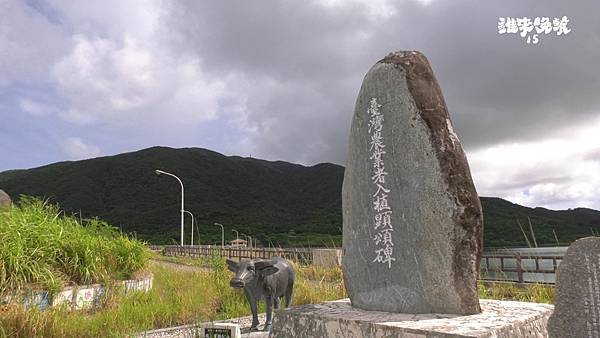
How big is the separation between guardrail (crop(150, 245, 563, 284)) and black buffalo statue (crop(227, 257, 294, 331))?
9.01ft

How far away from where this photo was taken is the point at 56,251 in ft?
27.3

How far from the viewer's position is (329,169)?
9994 centimetres

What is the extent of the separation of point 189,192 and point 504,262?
76344mm

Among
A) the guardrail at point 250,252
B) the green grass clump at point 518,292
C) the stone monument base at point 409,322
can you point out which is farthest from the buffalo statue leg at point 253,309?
the guardrail at point 250,252

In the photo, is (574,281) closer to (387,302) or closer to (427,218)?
(427,218)

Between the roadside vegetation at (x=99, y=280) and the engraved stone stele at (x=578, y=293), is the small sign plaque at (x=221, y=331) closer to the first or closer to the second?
the roadside vegetation at (x=99, y=280)

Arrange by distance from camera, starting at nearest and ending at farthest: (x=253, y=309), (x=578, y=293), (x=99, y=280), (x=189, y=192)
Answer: (x=578, y=293), (x=253, y=309), (x=99, y=280), (x=189, y=192)

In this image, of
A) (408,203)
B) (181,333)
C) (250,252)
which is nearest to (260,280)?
(181,333)

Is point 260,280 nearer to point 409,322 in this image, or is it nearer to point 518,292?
point 409,322

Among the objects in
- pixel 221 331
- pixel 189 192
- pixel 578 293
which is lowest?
pixel 221 331

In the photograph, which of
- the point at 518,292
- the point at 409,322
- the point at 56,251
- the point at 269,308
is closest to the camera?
the point at 409,322

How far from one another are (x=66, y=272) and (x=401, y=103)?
6738 millimetres

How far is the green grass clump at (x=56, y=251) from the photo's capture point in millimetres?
7484

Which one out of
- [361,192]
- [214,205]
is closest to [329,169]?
[214,205]
